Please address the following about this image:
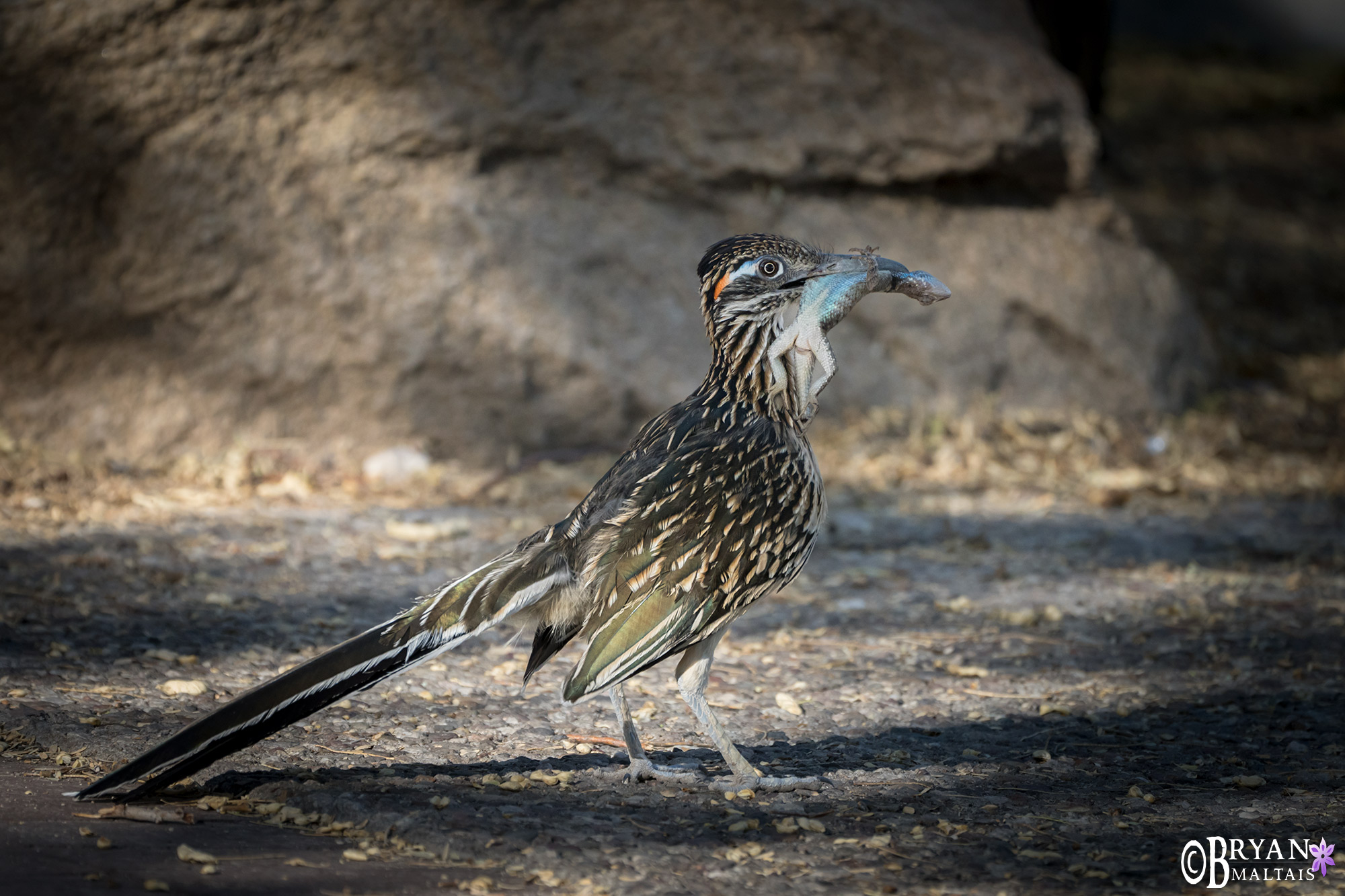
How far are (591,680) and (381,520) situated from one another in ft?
11.3

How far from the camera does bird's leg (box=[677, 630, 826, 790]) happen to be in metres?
3.71

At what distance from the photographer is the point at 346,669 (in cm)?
334

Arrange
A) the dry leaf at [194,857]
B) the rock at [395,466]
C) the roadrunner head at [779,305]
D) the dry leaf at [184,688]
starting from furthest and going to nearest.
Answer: the rock at [395,466] < the dry leaf at [184,688] < the roadrunner head at [779,305] < the dry leaf at [194,857]

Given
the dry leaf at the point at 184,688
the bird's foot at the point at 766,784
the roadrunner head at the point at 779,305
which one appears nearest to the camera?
the bird's foot at the point at 766,784

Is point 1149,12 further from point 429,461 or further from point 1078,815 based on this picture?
point 1078,815

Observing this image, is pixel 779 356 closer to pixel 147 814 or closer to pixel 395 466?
pixel 147 814

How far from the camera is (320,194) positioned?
7.42m

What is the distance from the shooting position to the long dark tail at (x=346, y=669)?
3217 mm

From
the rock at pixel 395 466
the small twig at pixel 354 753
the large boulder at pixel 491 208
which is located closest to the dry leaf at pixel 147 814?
the small twig at pixel 354 753

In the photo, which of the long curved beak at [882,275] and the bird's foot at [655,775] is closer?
the bird's foot at [655,775]

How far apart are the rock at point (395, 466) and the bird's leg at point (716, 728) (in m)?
3.97

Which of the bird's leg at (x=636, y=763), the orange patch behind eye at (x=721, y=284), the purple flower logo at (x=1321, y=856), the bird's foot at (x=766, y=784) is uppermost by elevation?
the orange patch behind eye at (x=721, y=284)

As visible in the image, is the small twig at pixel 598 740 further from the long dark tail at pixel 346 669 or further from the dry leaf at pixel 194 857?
the dry leaf at pixel 194 857

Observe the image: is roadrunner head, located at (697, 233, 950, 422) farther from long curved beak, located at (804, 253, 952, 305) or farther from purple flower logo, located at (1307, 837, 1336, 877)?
purple flower logo, located at (1307, 837, 1336, 877)
